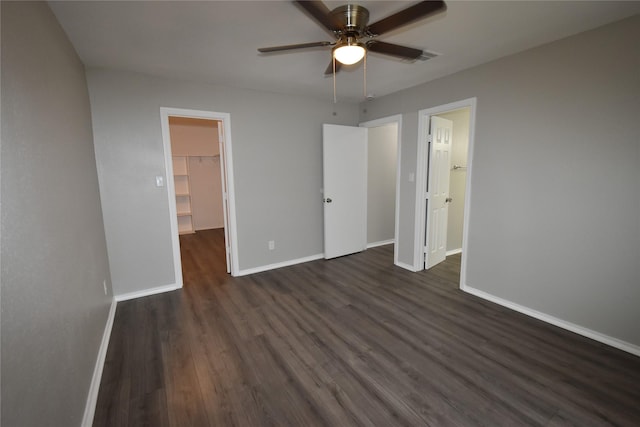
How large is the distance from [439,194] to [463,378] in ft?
8.19

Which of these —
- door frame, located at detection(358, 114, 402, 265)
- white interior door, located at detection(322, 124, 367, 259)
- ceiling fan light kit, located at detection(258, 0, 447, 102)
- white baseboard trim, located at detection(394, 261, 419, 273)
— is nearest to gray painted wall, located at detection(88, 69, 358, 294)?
white interior door, located at detection(322, 124, 367, 259)

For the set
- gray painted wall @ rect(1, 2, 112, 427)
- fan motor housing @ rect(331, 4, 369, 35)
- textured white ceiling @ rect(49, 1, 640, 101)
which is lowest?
gray painted wall @ rect(1, 2, 112, 427)

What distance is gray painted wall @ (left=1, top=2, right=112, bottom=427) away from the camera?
998mm

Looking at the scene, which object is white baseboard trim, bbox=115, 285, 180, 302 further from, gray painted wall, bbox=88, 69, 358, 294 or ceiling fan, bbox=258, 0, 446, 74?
ceiling fan, bbox=258, 0, 446, 74

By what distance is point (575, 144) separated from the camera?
→ 2340mm

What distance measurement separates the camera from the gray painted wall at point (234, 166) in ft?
9.68

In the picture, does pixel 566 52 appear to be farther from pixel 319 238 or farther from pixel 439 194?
pixel 319 238

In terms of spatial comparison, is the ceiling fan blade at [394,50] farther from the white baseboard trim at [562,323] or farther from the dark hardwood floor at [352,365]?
the white baseboard trim at [562,323]

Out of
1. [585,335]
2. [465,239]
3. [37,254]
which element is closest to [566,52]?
[465,239]

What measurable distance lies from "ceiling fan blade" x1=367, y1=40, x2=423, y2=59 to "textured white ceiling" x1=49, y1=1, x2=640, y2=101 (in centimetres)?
15

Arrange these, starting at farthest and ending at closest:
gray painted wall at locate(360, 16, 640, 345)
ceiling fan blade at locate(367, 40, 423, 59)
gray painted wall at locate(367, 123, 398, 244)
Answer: gray painted wall at locate(367, 123, 398, 244)
gray painted wall at locate(360, 16, 640, 345)
ceiling fan blade at locate(367, 40, 423, 59)

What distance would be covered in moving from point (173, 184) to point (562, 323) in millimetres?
4131

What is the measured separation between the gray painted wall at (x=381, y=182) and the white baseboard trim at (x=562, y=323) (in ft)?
6.84

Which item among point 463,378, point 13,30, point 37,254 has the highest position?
point 13,30
